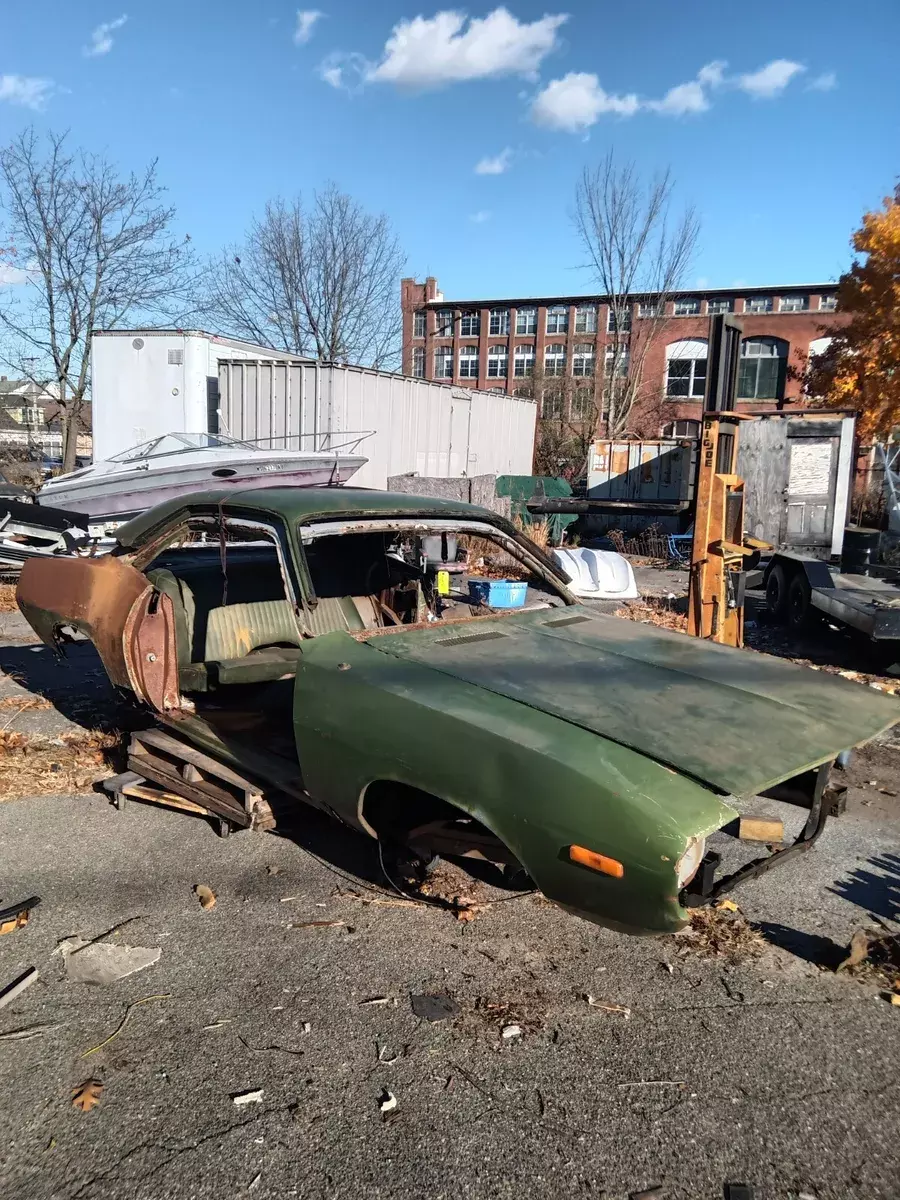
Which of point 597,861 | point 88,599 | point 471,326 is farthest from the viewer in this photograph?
point 471,326

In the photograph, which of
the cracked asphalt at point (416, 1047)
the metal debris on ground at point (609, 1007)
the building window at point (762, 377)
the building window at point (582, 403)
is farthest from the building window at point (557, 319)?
the metal debris on ground at point (609, 1007)

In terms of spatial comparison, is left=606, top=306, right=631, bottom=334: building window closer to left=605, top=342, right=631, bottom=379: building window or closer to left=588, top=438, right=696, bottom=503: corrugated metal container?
left=605, top=342, right=631, bottom=379: building window

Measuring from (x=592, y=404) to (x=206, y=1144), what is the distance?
1279 inches

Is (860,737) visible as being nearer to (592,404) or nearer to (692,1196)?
(692,1196)

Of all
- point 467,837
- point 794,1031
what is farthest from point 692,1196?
point 467,837

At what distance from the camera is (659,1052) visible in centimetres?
247

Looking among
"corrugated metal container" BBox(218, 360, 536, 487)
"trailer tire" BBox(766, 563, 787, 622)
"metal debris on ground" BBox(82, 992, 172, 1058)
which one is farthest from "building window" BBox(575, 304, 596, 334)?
"metal debris on ground" BBox(82, 992, 172, 1058)

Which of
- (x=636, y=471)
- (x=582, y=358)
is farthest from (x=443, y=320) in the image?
(x=636, y=471)

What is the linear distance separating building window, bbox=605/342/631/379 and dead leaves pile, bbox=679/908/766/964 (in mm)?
26770

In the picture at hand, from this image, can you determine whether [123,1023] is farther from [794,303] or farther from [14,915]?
[794,303]

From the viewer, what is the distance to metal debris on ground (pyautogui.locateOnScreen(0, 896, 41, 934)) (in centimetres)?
307

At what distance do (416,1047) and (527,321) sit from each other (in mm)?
54407

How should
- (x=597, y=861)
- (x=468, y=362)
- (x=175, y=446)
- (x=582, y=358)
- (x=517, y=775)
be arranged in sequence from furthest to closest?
1. (x=468, y=362)
2. (x=582, y=358)
3. (x=175, y=446)
4. (x=517, y=775)
5. (x=597, y=861)

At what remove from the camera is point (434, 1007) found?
266cm
